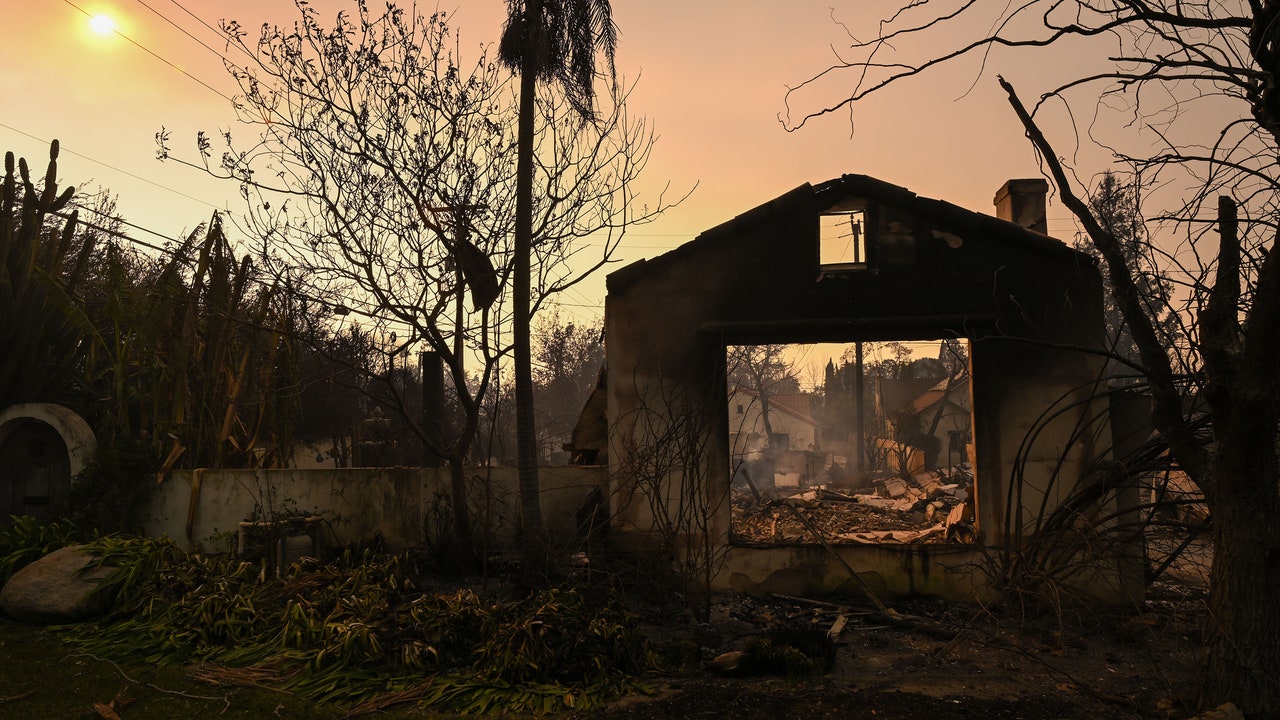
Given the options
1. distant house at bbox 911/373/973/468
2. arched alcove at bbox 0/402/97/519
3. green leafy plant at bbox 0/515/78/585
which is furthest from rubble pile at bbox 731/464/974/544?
distant house at bbox 911/373/973/468

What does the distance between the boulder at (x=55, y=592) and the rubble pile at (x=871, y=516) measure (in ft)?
23.9

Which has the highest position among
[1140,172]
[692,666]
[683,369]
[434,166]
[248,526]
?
[434,166]

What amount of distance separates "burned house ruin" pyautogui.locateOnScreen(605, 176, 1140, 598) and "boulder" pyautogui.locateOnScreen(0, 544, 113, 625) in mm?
5817

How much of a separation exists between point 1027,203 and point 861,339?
4288mm

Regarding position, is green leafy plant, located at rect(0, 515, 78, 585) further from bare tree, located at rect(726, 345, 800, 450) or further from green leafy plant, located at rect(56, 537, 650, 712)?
bare tree, located at rect(726, 345, 800, 450)

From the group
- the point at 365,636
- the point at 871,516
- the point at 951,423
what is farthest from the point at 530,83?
the point at 951,423

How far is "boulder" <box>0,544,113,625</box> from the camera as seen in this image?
8.14 m

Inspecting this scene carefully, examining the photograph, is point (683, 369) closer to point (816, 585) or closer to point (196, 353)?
point (816, 585)

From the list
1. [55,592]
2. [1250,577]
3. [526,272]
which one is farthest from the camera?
[526,272]

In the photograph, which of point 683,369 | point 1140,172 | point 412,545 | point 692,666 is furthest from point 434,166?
point 1140,172

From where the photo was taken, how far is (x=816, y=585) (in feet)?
30.8

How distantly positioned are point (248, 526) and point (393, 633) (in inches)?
157

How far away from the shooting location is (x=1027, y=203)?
11.8 meters

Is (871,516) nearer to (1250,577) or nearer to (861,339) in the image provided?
(861,339)
